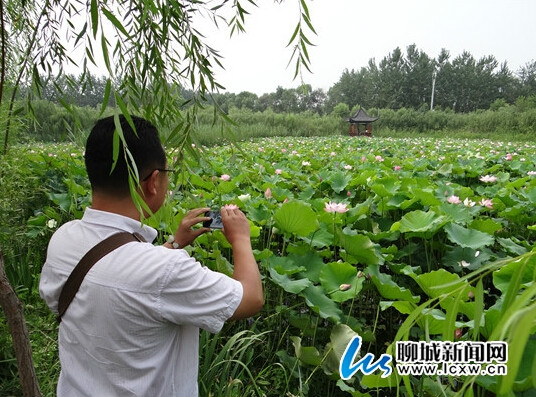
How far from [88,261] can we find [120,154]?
248mm

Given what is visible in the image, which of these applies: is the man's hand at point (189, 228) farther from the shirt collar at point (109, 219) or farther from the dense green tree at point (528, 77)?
the dense green tree at point (528, 77)

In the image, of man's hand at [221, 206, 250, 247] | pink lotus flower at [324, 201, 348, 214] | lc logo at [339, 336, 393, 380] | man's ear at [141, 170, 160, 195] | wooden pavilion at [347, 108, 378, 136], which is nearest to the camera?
man's ear at [141, 170, 160, 195]

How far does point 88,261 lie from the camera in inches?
35.3

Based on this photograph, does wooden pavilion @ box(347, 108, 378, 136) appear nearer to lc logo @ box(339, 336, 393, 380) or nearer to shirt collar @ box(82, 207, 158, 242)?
lc logo @ box(339, 336, 393, 380)

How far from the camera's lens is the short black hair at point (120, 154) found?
949 mm

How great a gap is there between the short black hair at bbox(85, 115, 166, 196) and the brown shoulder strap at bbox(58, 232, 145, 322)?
13 cm

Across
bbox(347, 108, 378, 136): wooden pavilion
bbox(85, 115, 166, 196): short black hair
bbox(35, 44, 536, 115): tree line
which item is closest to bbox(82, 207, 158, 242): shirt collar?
bbox(85, 115, 166, 196): short black hair

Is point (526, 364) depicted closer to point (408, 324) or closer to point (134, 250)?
point (408, 324)

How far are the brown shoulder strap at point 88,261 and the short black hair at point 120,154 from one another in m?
0.13

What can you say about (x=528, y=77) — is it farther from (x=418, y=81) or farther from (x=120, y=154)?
(x=120, y=154)

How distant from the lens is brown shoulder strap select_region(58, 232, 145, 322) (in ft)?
2.94

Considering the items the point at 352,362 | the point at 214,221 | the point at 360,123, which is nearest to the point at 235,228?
the point at 214,221

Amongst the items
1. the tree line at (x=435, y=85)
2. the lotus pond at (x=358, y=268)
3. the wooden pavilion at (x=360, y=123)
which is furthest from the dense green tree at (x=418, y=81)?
the lotus pond at (x=358, y=268)

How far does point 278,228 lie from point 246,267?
94 cm
